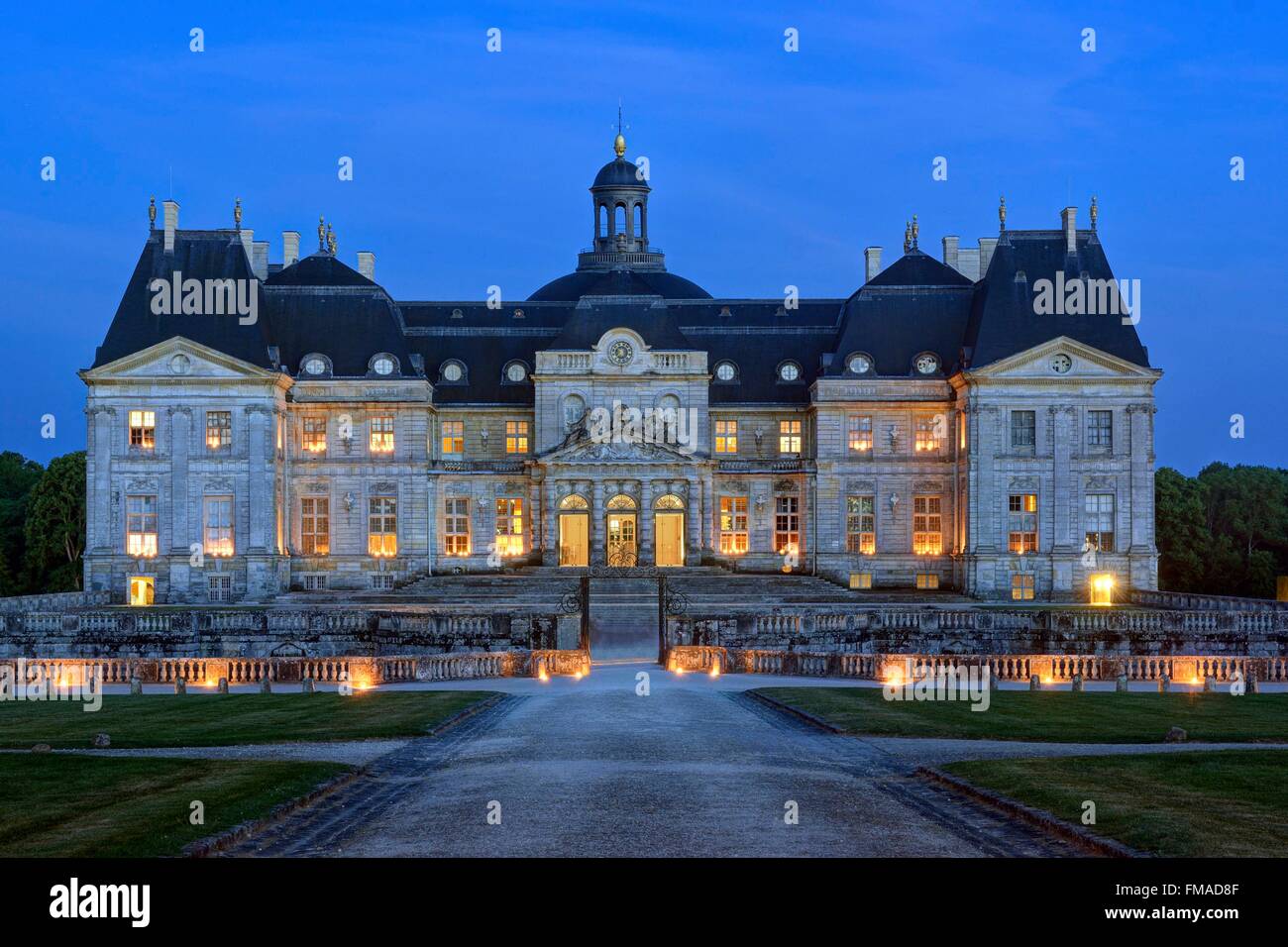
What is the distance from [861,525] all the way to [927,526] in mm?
3152

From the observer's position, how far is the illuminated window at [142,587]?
219 ft

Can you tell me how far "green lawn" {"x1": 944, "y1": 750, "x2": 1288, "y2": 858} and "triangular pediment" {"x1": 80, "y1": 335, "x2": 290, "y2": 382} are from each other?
52698 millimetres

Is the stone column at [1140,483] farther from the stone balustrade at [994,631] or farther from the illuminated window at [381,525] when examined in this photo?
the illuminated window at [381,525]

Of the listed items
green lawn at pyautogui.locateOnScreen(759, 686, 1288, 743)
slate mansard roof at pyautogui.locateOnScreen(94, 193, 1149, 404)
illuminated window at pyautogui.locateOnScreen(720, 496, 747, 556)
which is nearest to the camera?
green lawn at pyautogui.locateOnScreen(759, 686, 1288, 743)

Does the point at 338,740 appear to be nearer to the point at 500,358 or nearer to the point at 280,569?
the point at 280,569

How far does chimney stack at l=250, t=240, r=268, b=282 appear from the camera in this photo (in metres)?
75.1

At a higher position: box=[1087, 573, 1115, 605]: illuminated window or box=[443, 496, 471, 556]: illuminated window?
box=[443, 496, 471, 556]: illuminated window

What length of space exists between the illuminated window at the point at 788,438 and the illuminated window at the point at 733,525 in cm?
336

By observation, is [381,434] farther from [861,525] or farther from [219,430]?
[861,525]

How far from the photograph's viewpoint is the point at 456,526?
72125 millimetres

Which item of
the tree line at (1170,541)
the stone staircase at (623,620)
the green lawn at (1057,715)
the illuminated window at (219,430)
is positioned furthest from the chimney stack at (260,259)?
the green lawn at (1057,715)

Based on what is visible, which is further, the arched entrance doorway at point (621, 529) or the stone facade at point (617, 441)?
the arched entrance doorway at point (621, 529)

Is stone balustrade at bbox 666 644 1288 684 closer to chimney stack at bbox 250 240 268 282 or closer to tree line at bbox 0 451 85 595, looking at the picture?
chimney stack at bbox 250 240 268 282

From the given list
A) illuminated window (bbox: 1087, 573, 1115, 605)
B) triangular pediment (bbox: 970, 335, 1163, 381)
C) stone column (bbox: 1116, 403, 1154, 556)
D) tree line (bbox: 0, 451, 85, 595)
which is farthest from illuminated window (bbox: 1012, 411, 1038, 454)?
tree line (bbox: 0, 451, 85, 595)
